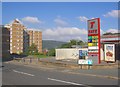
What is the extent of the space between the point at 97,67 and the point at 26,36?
151 m

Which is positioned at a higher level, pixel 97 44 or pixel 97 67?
pixel 97 44

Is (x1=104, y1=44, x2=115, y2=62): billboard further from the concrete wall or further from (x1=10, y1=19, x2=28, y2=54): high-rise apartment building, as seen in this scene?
(x1=10, y1=19, x2=28, y2=54): high-rise apartment building

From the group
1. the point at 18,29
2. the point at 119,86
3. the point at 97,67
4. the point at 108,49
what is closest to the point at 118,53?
the point at 108,49

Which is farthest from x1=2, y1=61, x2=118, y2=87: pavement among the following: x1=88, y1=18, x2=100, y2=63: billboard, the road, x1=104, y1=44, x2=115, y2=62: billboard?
x1=104, y1=44, x2=115, y2=62: billboard

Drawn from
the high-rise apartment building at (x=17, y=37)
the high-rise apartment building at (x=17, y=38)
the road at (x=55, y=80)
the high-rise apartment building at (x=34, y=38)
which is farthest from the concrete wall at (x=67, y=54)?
the high-rise apartment building at (x=34, y=38)

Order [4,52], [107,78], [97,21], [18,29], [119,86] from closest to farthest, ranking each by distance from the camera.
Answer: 1. [119,86]
2. [107,78]
3. [97,21]
4. [4,52]
5. [18,29]

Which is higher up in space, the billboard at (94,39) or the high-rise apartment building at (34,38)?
the high-rise apartment building at (34,38)

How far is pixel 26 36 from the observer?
179 m

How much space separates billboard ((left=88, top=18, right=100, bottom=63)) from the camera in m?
36.0

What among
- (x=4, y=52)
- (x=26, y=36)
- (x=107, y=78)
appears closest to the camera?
(x=107, y=78)

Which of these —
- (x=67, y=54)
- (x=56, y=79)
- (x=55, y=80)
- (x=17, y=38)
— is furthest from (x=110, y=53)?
(x=17, y=38)

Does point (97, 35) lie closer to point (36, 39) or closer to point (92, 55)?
point (92, 55)

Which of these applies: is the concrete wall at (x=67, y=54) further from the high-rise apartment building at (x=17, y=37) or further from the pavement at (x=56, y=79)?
the high-rise apartment building at (x=17, y=37)

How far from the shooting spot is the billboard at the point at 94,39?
1416 inches
